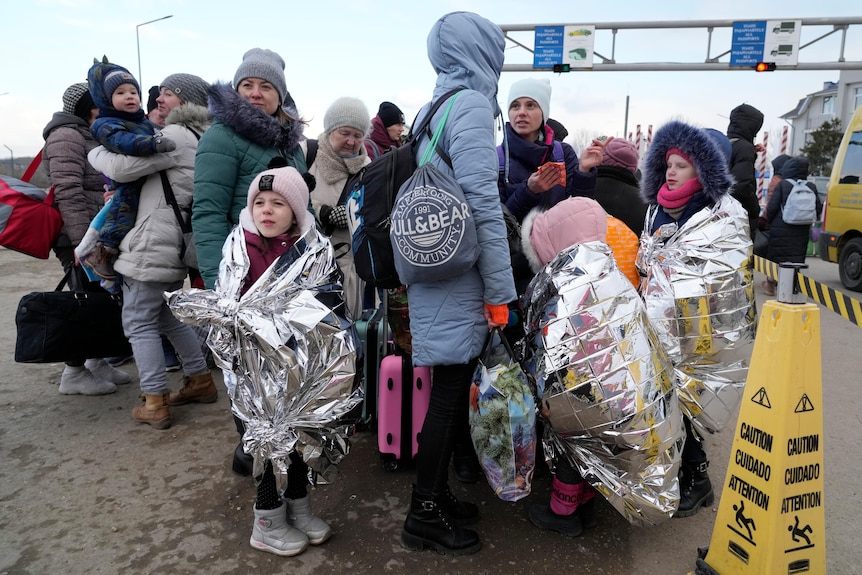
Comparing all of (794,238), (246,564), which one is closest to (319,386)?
(246,564)

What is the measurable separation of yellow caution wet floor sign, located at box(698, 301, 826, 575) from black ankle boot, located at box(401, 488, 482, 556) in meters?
0.96

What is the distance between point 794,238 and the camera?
286 inches

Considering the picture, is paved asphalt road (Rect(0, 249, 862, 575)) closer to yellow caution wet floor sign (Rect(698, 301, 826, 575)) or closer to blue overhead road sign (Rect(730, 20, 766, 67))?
yellow caution wet floor sign (Rect(698, 301, 826, 575))

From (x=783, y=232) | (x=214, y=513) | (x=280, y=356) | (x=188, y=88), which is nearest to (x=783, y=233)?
(x=783, y=232)

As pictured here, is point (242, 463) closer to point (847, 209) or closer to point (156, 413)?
point (156, 413)

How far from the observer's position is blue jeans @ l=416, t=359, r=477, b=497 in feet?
7.42

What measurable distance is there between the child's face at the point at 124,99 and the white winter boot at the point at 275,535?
2310 millimetres

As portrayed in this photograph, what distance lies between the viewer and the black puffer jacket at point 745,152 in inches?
162

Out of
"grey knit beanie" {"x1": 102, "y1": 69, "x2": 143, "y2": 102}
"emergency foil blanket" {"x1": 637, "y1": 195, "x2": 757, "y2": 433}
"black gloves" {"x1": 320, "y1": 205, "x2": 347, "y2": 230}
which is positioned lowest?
"emergency foil blanket" {"x1": 637, "y1": 195, "x2": 757, "y2": 433}

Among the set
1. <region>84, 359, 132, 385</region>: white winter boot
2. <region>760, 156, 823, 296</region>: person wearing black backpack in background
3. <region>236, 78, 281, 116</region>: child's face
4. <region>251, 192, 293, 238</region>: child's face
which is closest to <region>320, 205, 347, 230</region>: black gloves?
<region>236, 78, 281, 116</region>: child's face

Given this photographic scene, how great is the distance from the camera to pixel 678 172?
263 cm

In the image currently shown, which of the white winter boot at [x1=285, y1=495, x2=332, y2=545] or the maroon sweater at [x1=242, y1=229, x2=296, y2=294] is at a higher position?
the maroon sweater at [x1=242, y1=229, x2=296, y2=294]

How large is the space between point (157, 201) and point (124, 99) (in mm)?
572

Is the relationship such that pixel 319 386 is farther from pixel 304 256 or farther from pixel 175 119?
pixel 175 119
